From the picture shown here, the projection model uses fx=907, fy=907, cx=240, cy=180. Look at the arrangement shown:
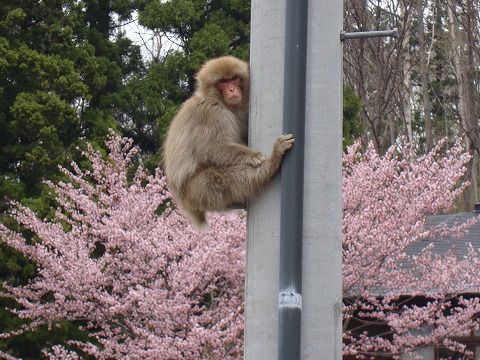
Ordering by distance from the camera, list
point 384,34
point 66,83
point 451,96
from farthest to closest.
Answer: point 451,96 < point 66,83 < point 384,34

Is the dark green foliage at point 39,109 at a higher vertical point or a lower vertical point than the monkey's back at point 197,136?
higher

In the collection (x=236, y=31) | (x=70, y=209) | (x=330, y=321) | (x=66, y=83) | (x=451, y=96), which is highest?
(x=451, y=96)

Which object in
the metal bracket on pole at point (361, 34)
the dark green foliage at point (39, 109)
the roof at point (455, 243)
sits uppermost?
the dark green foliage at point (39, 109)

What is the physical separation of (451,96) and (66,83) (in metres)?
19.5

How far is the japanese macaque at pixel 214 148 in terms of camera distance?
325 cm

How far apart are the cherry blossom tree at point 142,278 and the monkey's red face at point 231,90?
545 cm

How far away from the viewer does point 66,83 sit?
15016 mm

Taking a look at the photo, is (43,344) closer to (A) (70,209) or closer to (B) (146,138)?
(A) (70,209)

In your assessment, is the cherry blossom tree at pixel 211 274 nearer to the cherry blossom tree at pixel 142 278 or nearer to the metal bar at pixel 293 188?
the cherry blossom tree at pixel 142 278

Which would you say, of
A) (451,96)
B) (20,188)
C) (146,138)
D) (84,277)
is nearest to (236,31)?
(146,138)

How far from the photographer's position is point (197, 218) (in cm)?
379

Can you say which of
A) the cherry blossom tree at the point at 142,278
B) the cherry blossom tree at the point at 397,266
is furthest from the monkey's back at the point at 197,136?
the cherry blossom tree at the point at 397,266

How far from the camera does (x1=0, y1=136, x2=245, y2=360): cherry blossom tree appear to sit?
31.2 ft

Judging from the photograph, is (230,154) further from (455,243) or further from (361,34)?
(455,243)
